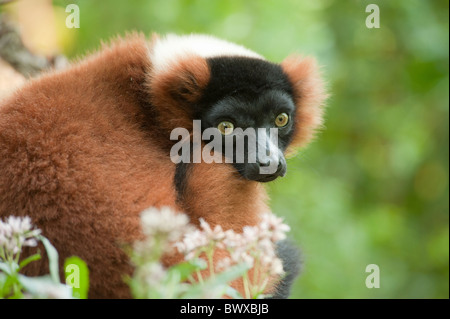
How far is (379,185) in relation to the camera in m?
7.95

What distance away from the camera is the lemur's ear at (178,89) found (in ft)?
10.0

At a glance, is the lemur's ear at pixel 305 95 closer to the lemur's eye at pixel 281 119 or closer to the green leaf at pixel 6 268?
the lemur's eye at pixel 281 119

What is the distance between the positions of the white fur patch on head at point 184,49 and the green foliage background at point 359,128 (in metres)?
1.95

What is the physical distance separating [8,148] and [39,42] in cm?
231

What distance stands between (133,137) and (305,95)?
4.16 ft

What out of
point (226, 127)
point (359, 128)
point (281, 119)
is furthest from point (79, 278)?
point (359, 128)

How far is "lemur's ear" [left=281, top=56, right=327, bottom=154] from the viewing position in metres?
3.47

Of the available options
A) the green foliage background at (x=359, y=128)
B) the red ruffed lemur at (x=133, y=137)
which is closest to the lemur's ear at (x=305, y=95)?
the red ruffed lemur at (x=133, y=137)

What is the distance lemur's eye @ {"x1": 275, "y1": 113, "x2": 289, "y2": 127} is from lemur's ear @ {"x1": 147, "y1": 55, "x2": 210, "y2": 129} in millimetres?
458

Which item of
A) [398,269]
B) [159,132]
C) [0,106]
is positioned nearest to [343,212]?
[398,269]

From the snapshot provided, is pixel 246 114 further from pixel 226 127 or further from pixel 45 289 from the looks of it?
pixel 45 289

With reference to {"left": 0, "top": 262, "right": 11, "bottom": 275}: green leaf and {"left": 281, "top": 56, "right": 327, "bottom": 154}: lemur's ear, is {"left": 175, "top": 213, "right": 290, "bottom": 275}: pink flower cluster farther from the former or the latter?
{"left": 281, "top": 56, "right": 327, "bottom": 154}: lemur's ear

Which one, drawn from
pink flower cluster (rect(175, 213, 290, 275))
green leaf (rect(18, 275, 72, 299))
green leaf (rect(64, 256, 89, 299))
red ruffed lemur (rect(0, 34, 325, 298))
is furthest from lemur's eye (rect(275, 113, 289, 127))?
green leaf (rect(18, 275, 72, 299))

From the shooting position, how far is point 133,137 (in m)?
2.75
